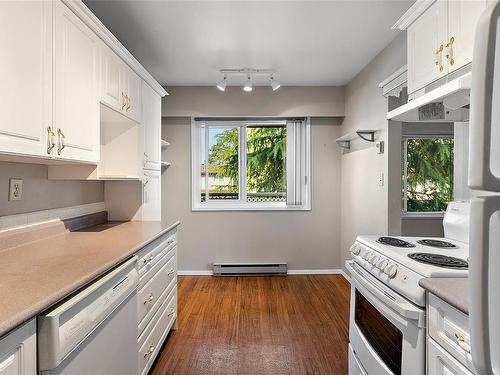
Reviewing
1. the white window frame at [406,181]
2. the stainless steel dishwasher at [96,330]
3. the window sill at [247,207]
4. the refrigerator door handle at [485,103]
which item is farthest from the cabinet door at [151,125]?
the white window frame at [406,181]

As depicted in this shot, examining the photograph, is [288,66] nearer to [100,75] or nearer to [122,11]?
[122,11]

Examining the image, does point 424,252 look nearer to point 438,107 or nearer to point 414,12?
point 438,107

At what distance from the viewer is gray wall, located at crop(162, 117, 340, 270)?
13.8 feet

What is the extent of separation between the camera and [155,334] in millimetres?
2068

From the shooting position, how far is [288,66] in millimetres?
3424

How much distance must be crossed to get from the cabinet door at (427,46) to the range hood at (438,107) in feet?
0.54

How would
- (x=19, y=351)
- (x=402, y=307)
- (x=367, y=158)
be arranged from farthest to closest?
1. (x=367, y=158)
2. (x=402, y=307)
3. (x=19, y=351)

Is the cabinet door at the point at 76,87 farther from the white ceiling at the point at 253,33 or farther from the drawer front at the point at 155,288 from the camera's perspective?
the drawer front at the point at 155,288

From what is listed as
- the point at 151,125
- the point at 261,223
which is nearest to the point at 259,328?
the point at 261,223

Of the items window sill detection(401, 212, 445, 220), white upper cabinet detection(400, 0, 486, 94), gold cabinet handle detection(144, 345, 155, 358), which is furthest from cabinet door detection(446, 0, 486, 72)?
window sill detection(401, 212, 445, 220)

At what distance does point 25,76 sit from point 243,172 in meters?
3.14

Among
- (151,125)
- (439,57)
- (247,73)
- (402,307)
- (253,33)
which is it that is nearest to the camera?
(402,307)

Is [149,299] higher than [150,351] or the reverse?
higher

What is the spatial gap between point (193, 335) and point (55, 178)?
159 cm
